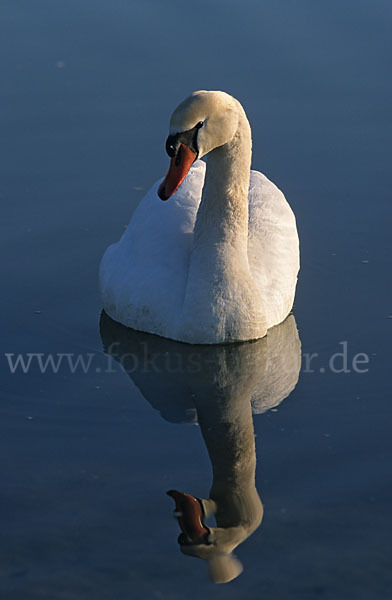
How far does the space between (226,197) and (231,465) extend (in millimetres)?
2380

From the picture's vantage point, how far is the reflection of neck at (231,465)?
25.2ft

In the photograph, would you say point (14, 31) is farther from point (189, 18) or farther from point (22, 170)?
point (22, 170)

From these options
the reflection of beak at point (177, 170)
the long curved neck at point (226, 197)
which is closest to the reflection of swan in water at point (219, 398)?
the long curved neck at point (226, 197)

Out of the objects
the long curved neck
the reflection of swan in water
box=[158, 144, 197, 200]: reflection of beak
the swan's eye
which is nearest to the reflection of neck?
the reflection of swan in water

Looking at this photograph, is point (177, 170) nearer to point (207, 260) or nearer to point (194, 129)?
point (194, 129)

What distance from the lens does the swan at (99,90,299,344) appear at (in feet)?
30.4

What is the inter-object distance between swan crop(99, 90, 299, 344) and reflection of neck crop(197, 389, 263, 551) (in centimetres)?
84

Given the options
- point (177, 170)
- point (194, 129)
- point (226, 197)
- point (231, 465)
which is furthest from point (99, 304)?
point (231, 465)

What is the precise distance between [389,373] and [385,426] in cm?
78

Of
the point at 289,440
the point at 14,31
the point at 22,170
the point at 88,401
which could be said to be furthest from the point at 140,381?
the point at 14,31

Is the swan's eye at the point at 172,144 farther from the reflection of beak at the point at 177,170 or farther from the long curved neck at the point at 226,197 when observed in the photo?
the long curved neck at the point at 226,197

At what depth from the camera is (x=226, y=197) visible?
31.6 ft

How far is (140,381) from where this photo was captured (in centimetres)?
942

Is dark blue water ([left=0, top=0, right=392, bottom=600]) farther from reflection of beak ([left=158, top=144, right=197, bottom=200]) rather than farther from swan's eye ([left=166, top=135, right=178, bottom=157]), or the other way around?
swan's eye ([left=166, top=135, right=178, bottom=157])
